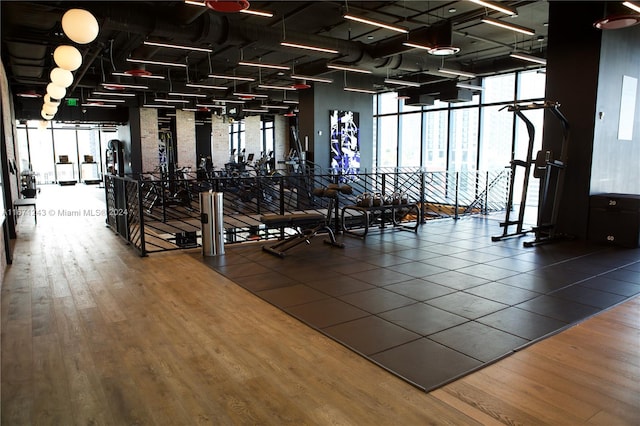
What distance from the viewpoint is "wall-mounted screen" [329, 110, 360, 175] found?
1288 cm

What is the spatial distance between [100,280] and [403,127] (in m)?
12.7

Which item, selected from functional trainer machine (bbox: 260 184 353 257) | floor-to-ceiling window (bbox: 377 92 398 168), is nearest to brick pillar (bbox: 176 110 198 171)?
floor-to-ceiling window (bbox: 377 92 398 168)

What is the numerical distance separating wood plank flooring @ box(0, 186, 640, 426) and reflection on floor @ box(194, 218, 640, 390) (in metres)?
0.17

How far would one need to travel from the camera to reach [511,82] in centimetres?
1199

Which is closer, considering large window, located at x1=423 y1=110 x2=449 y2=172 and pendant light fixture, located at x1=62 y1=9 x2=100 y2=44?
pendant light fixture, located at x1=62 y1=9 x2=100 y2=44

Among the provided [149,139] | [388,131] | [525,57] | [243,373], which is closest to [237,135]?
[149,139]

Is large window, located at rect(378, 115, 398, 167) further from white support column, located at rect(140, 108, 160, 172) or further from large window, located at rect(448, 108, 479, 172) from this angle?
white support column, located at rect(140, 108, 160, 172)

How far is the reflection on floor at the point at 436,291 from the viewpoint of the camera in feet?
9.50

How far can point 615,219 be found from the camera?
616 centimetres

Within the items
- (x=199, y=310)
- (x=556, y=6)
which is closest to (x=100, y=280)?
(x=199, y=310)

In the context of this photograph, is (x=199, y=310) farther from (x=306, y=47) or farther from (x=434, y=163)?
(x=434, y=163)

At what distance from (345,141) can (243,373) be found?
11.0 m

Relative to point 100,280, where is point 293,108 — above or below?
above

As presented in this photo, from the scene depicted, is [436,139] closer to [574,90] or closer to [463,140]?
[463,140]
